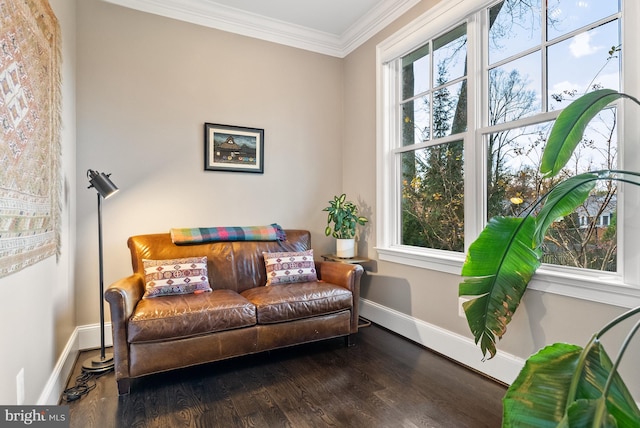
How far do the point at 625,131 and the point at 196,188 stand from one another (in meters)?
3.07

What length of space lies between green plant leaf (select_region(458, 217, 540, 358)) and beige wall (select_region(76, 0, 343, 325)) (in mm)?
2129

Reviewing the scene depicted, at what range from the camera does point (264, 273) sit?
10.1ft

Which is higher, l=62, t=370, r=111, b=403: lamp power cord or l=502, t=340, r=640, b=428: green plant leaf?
l=502, t=340, r=640, b=428: green plant leaf

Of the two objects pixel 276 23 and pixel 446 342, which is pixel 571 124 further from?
pixel 276 23

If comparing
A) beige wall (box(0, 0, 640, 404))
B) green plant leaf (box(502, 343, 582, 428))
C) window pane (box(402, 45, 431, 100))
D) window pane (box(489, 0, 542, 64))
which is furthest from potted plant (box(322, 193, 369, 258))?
green plant leaf (box(502, 343, 582, 428))

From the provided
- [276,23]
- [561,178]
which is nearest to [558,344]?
[561,178]

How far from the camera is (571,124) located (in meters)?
1.47

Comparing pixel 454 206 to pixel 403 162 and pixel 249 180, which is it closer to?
pixel 403 162

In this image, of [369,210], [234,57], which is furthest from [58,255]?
[369,210]

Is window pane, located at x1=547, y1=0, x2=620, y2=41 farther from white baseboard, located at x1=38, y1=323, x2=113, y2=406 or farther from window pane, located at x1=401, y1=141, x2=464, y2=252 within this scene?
white baseboard, located at x1=38, y1=323, x2=113, y2=406

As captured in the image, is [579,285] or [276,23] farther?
[276,23]

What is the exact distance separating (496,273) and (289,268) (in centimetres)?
170

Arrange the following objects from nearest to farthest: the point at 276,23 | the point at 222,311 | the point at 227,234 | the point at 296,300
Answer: the point at 222,311
the point at 296,300
the point at 227,234
the point at 276,23

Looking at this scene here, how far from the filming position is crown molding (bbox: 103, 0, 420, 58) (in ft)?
9.95
